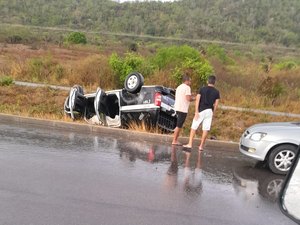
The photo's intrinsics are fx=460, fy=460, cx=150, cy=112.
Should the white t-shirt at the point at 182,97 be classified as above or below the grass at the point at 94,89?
above

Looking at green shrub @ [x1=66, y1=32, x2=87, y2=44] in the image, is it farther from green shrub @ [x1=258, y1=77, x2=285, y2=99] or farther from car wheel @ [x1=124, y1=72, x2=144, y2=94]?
car wheel @ [x1=124, y1=72, x2=144, y2=94]

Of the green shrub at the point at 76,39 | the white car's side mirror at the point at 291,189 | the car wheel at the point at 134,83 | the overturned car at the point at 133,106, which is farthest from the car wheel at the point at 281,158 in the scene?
the green shrub at the point at 76,39

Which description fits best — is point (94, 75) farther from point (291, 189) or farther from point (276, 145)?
point (291, 189)

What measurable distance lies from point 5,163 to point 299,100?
13.8m

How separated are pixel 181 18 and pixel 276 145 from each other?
9160 cm

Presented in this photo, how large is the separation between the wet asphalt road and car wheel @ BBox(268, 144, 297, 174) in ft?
0.60

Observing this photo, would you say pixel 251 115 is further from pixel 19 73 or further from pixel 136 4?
pixel 136 4

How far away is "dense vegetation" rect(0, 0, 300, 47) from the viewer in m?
89.5

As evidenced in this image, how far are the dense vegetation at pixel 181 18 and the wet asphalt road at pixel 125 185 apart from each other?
79.2 meters

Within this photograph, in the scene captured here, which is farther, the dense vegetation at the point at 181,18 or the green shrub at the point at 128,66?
the dense vegetation at the point at 181,18

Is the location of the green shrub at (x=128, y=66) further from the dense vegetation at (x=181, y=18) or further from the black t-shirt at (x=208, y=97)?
the dense vegetation at (x=181, y=18)

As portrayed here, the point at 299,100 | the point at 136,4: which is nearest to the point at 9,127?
the point at 299,100

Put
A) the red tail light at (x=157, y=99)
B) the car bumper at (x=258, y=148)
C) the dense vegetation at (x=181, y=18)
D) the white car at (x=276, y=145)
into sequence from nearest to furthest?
the white car at (x=276, y=145) → the car bumper at (x=258, y=148) → the red tail light at (x=157, y=99) → the dense vegetation at (x=181, y=18)

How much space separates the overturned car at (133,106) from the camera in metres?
11.5
